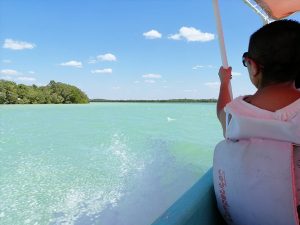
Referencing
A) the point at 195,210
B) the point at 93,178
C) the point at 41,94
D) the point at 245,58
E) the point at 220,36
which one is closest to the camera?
the point at 245,58

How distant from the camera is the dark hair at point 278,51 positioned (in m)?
0.71

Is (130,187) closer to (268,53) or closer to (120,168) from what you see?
(120,168)

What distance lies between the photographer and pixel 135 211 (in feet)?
14.0

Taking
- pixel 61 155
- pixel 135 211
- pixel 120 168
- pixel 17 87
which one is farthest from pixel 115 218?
pixel 17 87

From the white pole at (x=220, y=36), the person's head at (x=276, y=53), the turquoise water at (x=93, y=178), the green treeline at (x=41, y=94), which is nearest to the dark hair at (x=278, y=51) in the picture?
the person's head at (x=276, y=53)

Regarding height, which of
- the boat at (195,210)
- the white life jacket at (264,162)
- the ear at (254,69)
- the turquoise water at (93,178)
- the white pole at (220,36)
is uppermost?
the white pole at (220,36)

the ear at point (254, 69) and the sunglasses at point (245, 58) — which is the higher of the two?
the sunglasses at point (245, 58)

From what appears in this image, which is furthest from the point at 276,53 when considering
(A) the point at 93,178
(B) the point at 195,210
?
(A) the point at 93,178

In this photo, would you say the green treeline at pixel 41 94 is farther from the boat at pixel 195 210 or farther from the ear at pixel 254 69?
the ear at pixel 254 69

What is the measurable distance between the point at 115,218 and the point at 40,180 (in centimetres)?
240

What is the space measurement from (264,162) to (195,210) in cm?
34

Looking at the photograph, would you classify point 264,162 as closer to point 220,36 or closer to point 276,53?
point 276,53

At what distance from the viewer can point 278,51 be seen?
0.71 metres

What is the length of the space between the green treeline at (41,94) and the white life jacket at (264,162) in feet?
143
